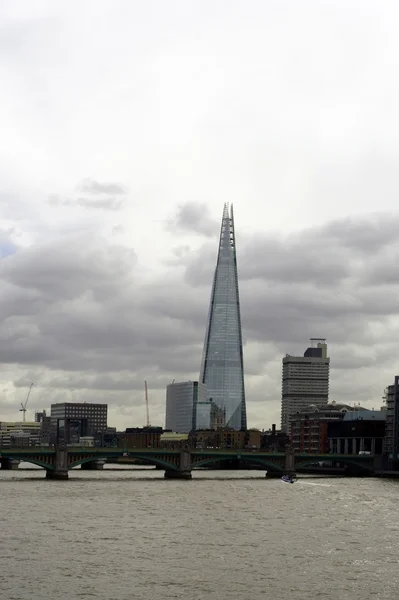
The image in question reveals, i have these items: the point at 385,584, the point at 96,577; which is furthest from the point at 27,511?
the point at 385,584

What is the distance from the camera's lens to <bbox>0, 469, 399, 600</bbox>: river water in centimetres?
7075

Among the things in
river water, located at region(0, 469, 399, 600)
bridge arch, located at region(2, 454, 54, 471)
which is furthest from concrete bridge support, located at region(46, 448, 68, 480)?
river water, located at region(0, 469, 399, 600)

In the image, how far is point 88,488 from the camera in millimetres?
166625

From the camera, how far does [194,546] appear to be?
92125 mm

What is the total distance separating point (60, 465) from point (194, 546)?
107 m

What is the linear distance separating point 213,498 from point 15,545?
64450 mm

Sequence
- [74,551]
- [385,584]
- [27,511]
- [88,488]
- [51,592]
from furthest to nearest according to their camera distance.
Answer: [88,488] < [27,511] < [74,551] < [385,584] < [51,592]

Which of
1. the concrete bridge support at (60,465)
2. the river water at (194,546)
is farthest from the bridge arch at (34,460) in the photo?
the river water at (194,546)

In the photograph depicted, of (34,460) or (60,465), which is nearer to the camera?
(34,460)

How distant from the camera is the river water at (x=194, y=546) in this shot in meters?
70.8

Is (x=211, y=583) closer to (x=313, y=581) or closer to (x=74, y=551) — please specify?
(x=313, y=581)

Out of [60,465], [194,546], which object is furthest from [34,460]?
[194,546]

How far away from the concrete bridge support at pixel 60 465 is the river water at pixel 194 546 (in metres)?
38.2

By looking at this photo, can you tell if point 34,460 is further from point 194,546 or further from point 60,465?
point 194,546
